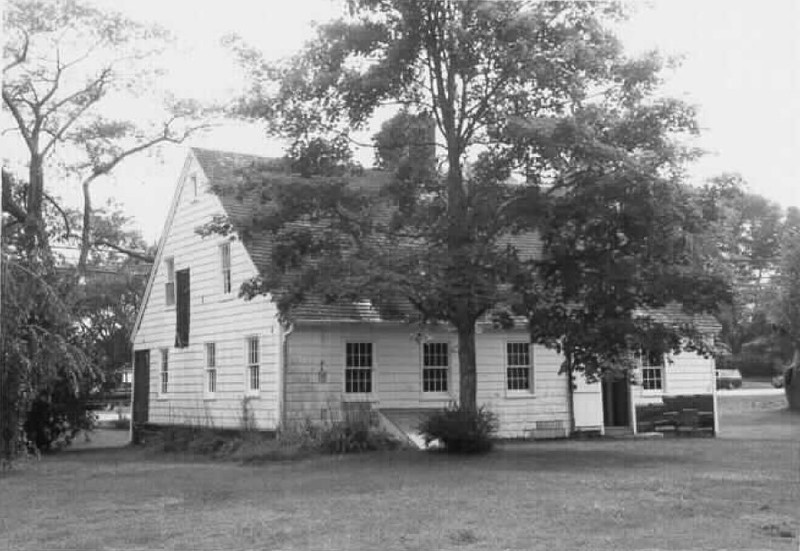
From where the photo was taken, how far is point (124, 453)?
23.9 metres

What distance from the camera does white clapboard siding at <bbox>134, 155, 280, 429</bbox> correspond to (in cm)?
2225

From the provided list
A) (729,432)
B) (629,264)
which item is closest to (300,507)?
(629,264)

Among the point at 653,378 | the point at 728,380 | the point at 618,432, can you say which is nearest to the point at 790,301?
the point at 653,378

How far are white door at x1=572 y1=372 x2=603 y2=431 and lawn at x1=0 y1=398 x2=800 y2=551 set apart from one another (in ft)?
16.5

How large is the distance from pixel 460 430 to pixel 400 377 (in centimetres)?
445

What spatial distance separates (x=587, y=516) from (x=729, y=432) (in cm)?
1768

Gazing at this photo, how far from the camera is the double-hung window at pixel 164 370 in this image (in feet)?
88.8

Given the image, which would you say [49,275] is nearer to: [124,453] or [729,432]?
[124,453]

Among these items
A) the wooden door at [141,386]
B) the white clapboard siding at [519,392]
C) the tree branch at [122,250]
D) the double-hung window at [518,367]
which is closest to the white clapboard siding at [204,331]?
the wooden door at [141,386]

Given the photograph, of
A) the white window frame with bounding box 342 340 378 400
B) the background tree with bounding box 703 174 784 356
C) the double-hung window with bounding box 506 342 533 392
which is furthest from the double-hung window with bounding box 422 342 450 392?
the background tree with bounding box 703 174 784 356

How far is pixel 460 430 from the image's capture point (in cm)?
1847

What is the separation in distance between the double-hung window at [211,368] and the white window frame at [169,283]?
2713mm

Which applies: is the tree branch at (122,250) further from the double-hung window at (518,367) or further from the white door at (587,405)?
the white door at (587,405)

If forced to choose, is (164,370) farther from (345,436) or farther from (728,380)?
(728,380)
